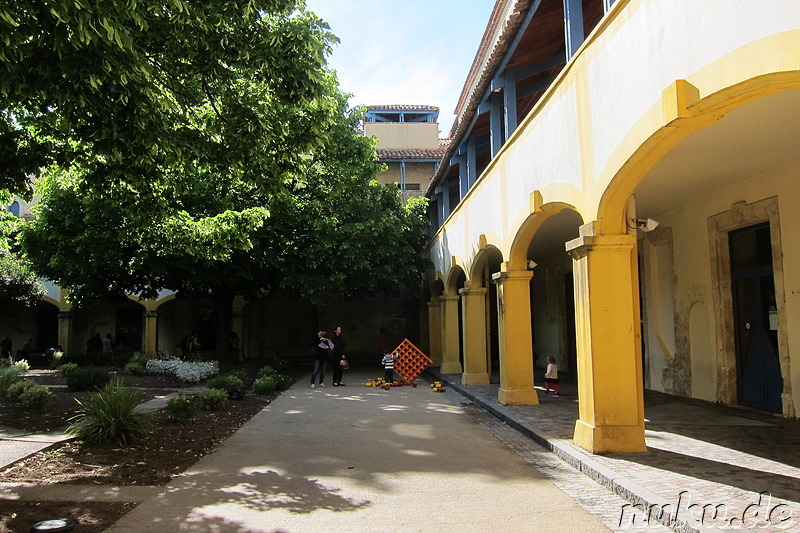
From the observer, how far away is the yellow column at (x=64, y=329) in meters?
26.2

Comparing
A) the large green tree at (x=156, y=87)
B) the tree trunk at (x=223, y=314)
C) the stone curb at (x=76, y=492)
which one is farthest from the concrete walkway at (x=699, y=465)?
the tree trunk at (x=223, y=314)

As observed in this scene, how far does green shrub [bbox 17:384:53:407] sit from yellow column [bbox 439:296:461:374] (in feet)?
34.6

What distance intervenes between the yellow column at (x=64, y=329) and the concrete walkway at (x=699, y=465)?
903 inches

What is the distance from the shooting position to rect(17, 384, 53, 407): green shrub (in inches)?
406

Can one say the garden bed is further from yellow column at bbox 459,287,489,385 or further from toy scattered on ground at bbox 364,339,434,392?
toy scattered on ground at bbox 364,339,434,392

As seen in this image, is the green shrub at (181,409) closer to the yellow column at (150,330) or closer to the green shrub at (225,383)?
the green shrub at (225,383)

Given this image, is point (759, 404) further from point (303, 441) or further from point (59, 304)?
point (59, 304)

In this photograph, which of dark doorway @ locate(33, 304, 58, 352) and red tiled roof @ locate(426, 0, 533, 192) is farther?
dark doorway @ locate(33, 304, 58, 352)

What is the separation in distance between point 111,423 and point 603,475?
19.7 feet

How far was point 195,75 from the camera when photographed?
8.26m

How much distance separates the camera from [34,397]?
10344 mm

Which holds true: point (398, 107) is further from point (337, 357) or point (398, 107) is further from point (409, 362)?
point (337, 357)

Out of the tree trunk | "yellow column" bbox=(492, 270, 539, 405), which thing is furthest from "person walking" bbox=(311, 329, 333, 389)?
"yellow column" bbox=(492, 270, 539, 405)

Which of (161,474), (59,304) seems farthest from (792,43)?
(59,304)
